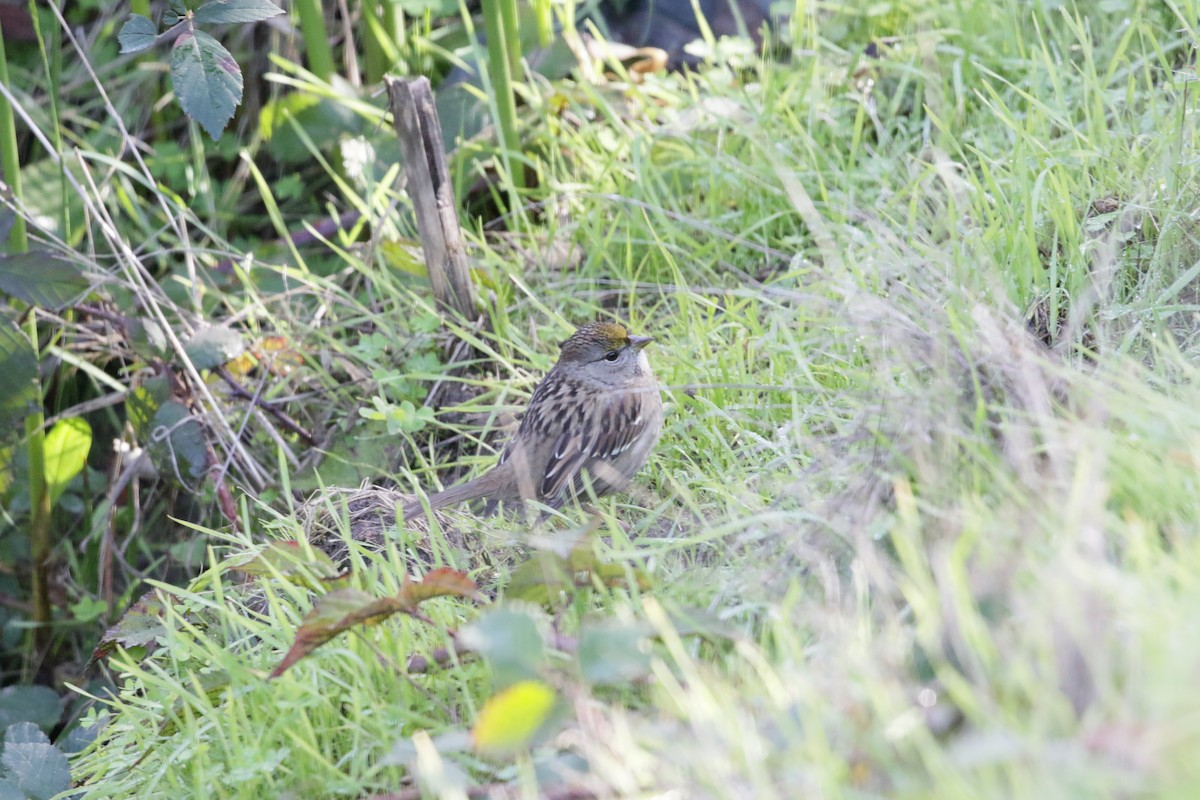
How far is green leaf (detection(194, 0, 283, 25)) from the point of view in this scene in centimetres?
309

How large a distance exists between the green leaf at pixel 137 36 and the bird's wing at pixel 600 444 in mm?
1562

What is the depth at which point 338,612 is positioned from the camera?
7.44 feet

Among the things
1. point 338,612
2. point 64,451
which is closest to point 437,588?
point 338,612

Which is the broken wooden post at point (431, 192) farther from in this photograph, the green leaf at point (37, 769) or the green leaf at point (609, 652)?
the green leaf at point (609, 652)

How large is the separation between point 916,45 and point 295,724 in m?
3.40

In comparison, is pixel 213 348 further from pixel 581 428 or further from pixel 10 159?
pixel 581 428

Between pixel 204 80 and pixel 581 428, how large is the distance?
4.70 feet

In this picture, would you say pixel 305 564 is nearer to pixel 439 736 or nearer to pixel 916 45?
pixel 439 736

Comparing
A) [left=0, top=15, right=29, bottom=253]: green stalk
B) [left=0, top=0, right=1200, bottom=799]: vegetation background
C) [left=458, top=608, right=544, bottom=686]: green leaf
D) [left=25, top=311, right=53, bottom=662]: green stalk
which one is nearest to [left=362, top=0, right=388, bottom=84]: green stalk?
[left=0, top=0, right=1200, bottom=799]: vegetation background

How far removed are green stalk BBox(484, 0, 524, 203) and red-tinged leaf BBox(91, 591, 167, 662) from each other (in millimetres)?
2110

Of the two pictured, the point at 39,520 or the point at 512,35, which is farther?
the point at 512,35

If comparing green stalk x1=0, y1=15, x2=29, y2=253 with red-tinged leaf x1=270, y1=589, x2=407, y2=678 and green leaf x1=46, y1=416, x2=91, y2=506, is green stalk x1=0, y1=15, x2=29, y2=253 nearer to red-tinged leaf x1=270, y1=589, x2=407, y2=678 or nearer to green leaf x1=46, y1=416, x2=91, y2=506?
green leaf x1=46, y1=416, x2=91, y2=506

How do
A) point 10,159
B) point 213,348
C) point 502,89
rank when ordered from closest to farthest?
point 10,159 → point 213,348 → point 502,89

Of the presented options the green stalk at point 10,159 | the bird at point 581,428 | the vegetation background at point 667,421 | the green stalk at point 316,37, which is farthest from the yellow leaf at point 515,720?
the green stalk at point 316,37
